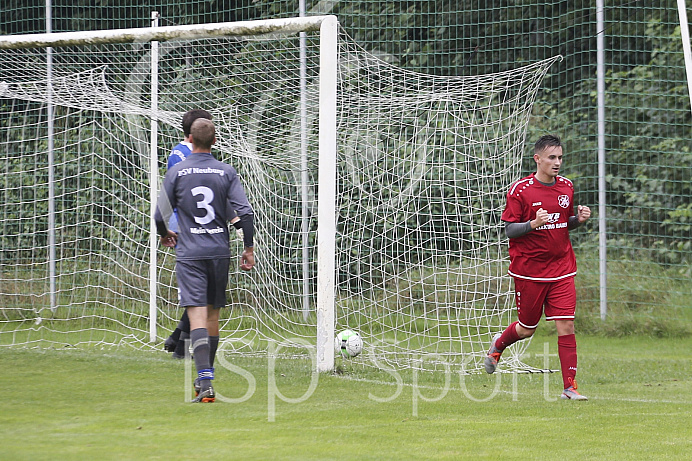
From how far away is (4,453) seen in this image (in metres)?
3.54

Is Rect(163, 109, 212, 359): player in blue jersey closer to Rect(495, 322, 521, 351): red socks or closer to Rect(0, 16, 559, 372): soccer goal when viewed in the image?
Rect(0, 16, 559, 372): soccer goal

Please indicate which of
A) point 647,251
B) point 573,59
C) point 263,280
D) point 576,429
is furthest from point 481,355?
point 573,59

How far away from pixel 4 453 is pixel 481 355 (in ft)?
15.1

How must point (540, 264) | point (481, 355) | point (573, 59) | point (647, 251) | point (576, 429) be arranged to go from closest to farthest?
point (576, 429) < point (540, 264) < point (481, 355) < point (647, 251) < point (573, 59)

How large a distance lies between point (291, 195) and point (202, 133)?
3.43m

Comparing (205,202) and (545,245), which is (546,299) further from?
(205,202)

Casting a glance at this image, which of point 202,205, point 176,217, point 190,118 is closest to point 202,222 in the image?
point 202,205

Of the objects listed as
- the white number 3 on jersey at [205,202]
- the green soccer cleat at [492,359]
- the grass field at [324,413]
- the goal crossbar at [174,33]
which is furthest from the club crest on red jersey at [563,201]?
the white number 3 on jersey at [205,202]

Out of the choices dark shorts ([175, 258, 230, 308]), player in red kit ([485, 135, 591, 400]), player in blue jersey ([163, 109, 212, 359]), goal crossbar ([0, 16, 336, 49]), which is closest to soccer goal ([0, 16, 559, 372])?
goal crossbar ([0, 16, 336, 49])

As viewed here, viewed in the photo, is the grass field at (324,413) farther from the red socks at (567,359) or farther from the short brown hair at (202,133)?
the short brown hair at (202,133)

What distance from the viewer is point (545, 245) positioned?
5695 millimetres

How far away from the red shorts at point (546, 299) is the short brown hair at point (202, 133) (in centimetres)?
228

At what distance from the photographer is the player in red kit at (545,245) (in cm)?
568

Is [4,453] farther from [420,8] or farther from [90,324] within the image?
[420,8]
